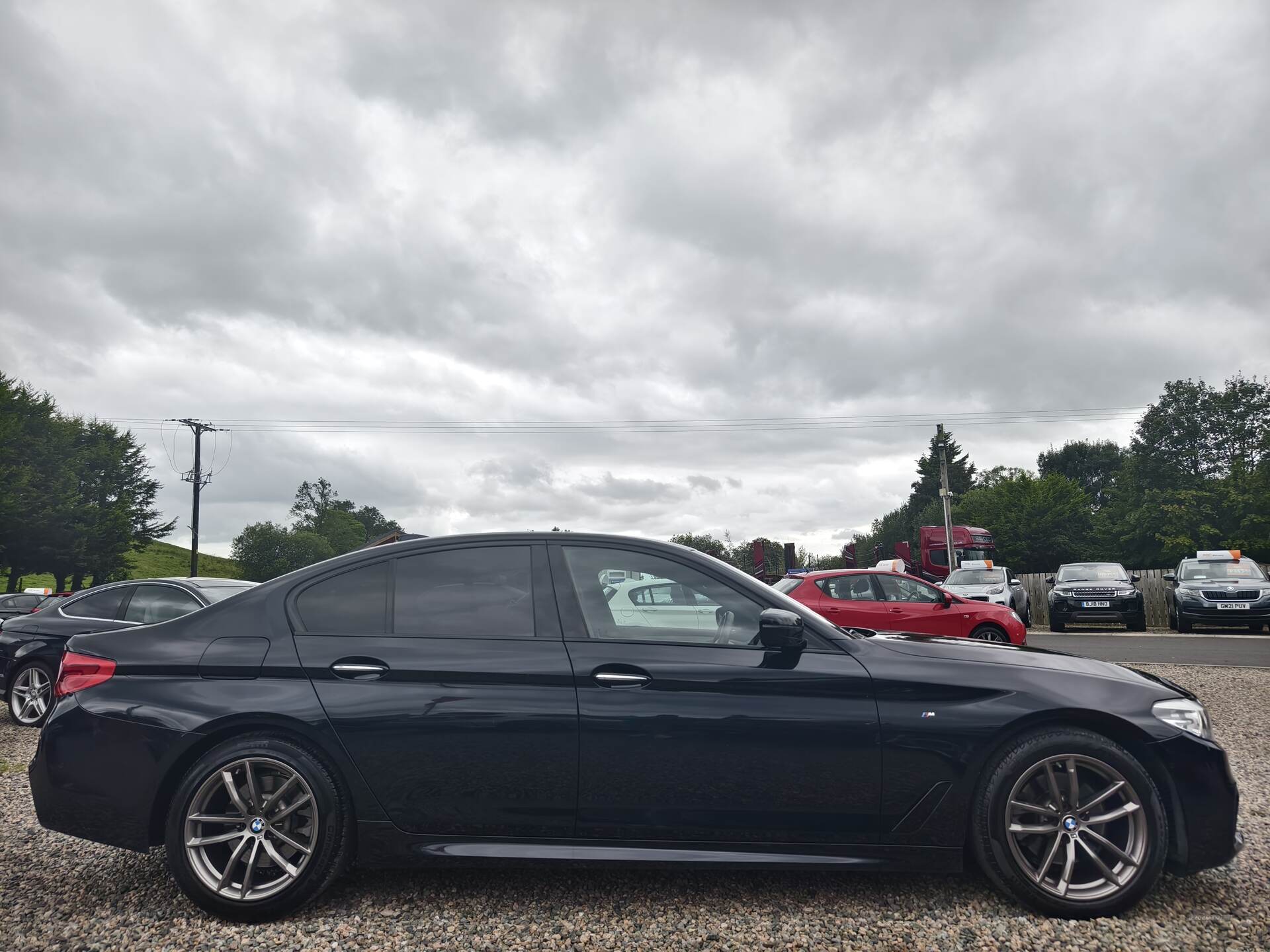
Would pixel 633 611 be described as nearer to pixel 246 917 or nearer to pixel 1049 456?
pixel 246 917

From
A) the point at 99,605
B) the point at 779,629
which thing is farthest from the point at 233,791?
the point at 99,605

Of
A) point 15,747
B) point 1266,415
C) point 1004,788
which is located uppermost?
point 1266,415

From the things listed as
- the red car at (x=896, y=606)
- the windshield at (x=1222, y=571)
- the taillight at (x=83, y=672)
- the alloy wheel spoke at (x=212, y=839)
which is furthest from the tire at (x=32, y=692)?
the windshield at (x=1222, y=571)

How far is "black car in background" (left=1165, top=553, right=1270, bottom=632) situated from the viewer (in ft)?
56.2

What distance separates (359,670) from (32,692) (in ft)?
23.5

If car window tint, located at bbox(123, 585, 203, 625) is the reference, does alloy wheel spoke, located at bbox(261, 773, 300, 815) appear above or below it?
below

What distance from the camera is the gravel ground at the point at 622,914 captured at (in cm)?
283

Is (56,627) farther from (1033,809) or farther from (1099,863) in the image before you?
(1099,863)

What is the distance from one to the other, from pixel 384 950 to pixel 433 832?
0.41 metres

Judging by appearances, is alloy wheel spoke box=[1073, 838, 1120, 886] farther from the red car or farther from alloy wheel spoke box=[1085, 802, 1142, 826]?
the red car

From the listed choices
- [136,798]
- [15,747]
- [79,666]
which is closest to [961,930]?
[136,798]

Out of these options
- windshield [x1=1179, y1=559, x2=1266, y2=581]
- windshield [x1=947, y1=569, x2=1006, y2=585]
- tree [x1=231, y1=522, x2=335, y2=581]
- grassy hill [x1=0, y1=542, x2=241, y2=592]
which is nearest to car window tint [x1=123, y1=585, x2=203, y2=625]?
windshield [x1=947, y1=569, x2=1006, y2=585]

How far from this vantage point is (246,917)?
3025mm

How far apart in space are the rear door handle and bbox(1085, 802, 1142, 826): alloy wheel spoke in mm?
2739
